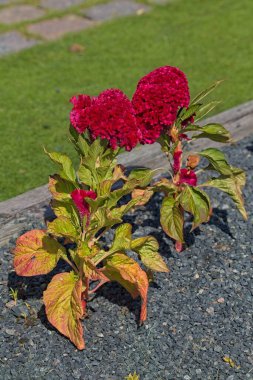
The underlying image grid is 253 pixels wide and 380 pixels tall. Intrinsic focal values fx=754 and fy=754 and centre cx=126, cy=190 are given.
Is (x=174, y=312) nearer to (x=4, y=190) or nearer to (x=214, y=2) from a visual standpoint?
(x=4, y=190)

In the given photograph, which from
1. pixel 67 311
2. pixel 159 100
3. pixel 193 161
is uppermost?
pixel 159 100

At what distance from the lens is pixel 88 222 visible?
3.12 m

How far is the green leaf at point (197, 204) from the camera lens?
131 inches

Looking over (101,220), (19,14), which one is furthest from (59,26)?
(101,220)

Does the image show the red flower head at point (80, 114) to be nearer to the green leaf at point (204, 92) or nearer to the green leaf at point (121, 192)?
the green leaf at point (121, 192)

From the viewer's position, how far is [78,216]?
10.6 ft

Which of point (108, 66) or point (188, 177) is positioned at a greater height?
point (188, 177)

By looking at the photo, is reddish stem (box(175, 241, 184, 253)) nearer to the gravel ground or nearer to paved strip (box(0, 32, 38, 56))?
the gravel ground

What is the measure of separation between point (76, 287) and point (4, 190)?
1512mm

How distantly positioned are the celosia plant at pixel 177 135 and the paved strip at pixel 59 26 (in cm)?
351

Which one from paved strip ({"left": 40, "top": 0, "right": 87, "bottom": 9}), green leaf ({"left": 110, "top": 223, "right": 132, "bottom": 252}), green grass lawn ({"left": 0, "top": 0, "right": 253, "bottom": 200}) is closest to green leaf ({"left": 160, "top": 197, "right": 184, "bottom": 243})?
green leaf ({"left": 110, "top": 223, "right": 132, "bottom": 252})

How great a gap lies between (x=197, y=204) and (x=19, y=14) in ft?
14.3

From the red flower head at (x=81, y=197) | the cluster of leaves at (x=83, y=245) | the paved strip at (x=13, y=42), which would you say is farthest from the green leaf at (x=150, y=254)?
the paved strip at (x=13, y=42)

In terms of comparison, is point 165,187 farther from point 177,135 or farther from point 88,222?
point 88,222
